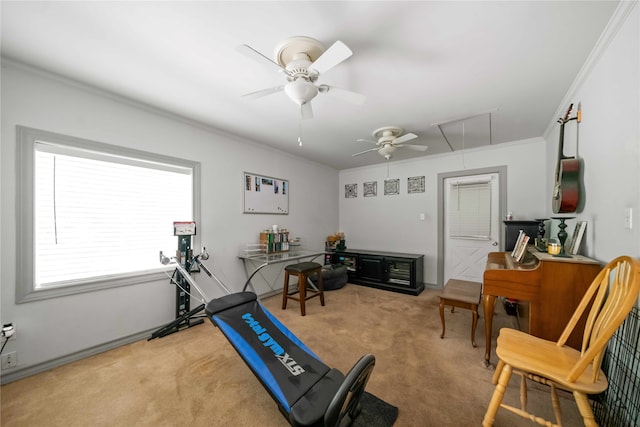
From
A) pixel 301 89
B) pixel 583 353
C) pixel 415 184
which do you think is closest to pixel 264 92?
pixel 301 89

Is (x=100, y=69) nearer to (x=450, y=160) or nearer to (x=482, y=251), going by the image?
(x=450, y=160)

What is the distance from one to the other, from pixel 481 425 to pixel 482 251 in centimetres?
312

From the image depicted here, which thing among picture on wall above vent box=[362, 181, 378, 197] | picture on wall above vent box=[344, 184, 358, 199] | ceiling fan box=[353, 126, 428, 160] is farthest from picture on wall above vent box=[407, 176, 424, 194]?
ceiling fan box=[353, 126, 428, 160]

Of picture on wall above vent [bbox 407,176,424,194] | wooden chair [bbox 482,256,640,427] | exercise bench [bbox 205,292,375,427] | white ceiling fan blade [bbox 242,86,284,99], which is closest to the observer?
wooden chair [bbox 482,256,640,427]

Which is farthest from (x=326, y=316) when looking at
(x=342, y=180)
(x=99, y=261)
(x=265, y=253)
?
(x=342, y=180)

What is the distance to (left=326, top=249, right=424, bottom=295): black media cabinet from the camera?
407 centimetres

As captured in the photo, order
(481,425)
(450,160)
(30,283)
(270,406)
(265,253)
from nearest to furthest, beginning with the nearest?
(481,425), (270,406), (30,283), (265,253), (450,160)

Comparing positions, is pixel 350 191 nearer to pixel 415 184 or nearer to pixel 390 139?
pixel 415 184

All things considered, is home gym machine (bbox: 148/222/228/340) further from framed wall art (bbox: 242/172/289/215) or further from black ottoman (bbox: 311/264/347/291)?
black ottoman (bbox: 311/264/347/291)

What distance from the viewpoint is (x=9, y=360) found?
181cm

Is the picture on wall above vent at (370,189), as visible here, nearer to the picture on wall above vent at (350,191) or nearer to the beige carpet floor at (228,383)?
the picture on wall above vent at (350,191)

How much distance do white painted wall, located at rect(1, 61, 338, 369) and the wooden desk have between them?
3.21 meters

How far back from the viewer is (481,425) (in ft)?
4.71

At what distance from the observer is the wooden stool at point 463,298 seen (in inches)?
88.5
